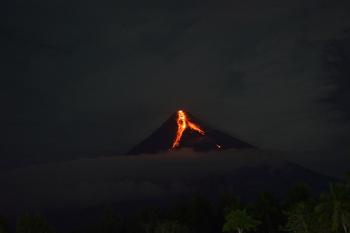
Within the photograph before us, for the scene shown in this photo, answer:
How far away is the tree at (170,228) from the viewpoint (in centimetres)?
14562

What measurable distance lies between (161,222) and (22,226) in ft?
107

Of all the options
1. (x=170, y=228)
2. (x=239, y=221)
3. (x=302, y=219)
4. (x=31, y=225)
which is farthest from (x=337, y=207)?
(x=31, y=225)

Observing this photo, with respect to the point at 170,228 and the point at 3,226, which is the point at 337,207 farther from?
the point at 3,226

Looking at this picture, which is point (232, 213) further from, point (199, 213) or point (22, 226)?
point (22, 226)

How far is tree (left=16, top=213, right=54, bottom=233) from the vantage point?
150875 mm

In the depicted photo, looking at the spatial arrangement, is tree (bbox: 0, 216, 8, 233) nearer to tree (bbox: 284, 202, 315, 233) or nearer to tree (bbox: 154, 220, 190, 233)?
tree (bbox: 154, 220, 190, 233)

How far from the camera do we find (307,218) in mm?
122000

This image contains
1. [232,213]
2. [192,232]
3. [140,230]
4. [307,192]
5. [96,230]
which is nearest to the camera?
[232,213]

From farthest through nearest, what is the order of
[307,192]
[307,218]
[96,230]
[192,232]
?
1. [96,230]
2. [192,232]
3. [307,192]
4. [307,218]

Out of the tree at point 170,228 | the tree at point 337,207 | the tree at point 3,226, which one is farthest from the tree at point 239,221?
the tree at point 3,226

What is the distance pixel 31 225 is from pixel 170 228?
33022mm

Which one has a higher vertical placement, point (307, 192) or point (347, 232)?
point (307, 192)

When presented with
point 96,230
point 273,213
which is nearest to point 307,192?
point 273,213

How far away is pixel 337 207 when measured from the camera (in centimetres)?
10675
